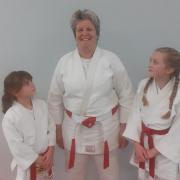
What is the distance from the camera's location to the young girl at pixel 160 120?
1.83 metres

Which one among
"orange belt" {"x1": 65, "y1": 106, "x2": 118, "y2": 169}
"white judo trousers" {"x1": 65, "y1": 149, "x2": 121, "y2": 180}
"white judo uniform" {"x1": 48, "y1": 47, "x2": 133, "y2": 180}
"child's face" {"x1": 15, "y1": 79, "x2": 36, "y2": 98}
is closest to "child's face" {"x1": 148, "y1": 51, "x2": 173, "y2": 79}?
"white judo uniform" {"x1": 48, "y1": 47, "x2": 133, "y2": 180}

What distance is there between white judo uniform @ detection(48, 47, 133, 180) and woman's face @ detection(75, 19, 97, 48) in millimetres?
101

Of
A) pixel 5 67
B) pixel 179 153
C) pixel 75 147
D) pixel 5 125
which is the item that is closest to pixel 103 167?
pixel 75 147

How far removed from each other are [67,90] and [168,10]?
2.63ft

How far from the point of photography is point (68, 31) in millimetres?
2195

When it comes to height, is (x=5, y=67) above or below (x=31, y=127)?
above

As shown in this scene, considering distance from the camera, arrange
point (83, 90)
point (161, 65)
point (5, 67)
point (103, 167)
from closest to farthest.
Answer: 1. point (161, 65)
2. point (83, 90)
3. point (103, 167)
4. point (5, 67)

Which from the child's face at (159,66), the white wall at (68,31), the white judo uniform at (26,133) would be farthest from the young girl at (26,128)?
the child's face at (159,66)

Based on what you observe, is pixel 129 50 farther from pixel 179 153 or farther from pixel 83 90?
pixel 179 153

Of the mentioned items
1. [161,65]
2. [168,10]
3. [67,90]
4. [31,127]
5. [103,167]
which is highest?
[168,10]

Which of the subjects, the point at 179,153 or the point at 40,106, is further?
the point at 40,106

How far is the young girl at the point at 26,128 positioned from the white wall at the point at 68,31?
0.33 meters


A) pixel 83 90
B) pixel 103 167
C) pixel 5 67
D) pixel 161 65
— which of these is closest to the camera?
pixel 161 65

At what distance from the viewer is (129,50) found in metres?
2.20
